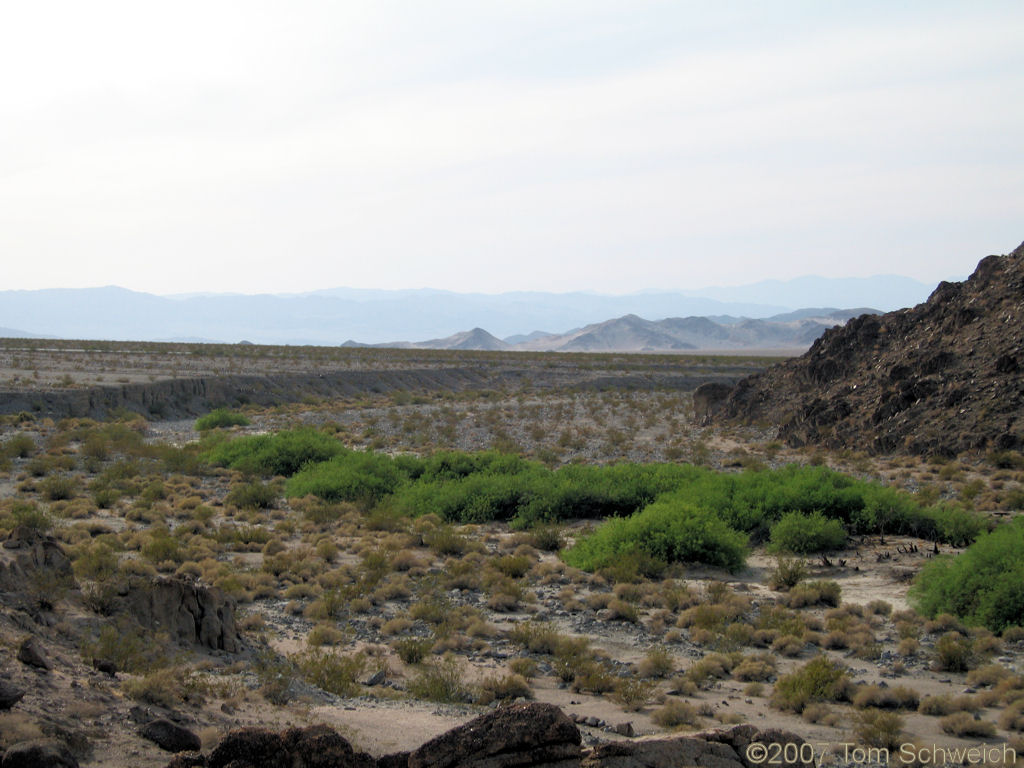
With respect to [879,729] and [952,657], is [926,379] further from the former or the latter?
[879,729]

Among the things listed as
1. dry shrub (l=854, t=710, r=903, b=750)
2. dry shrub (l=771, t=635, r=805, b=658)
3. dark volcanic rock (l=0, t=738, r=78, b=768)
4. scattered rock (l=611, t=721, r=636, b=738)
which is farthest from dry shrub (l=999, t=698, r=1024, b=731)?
dark volcanic rock (l=0, t=738, r=78, b=768)

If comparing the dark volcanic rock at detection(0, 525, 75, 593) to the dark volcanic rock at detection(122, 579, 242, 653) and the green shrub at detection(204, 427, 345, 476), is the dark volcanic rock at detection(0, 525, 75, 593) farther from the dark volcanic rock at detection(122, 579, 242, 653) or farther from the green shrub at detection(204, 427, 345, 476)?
the green shrub at detection(204, 427, 345, 476)

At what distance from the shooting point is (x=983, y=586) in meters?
9.39

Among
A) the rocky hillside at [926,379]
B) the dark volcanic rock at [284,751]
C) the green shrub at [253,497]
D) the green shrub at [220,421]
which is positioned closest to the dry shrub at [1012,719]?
the dark volcanic rock at [284,751]

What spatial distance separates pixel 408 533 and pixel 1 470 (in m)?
11.8

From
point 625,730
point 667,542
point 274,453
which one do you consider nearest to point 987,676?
point 625,730

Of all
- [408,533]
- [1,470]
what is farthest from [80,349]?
[408,533]

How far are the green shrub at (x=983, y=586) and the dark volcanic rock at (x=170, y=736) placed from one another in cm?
834

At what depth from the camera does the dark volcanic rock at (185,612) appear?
789 cm

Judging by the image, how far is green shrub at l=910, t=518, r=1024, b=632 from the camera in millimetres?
9047

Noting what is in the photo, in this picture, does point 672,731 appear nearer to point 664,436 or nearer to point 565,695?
point 565,695

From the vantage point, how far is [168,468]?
68.7ft

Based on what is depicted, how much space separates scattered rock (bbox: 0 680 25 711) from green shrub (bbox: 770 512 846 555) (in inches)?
439

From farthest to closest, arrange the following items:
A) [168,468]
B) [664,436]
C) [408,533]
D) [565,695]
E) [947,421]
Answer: [664,436] < [947,421] < [168,468] < [408,533] < [565,695]
